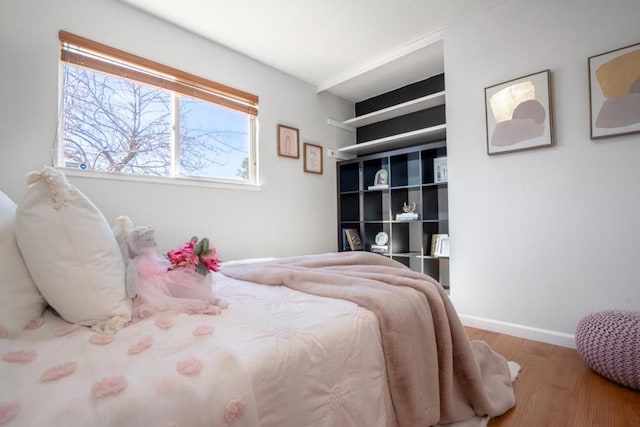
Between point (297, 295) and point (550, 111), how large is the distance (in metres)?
2.20

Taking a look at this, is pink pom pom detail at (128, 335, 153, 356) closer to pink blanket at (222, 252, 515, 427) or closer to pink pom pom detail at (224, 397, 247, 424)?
pink pom pom detail at (224, 397, 247, 424)

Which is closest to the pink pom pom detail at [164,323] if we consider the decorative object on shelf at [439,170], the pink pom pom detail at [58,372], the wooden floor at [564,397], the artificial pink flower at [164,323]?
the artificial pink flower at [164,323]

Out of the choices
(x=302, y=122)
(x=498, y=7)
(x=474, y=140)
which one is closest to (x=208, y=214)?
(x=302, y=122)

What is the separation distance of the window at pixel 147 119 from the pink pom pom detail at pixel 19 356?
1.80 meters

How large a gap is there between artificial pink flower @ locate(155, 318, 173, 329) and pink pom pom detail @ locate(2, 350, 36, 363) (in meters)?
0.26

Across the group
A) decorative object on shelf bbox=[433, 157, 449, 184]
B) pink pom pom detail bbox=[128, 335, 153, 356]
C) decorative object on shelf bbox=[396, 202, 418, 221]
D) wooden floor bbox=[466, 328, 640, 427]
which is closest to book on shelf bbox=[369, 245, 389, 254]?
decorative object on shelf bbox=[396, 202, 418, 221]

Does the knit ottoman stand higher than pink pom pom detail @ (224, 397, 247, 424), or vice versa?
pink pom pom detail @ (224, 397, 247, 424)

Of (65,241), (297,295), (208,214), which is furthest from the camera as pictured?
(208,214)

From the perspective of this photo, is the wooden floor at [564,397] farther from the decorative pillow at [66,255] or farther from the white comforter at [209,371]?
the decorative pillow at [66,255]

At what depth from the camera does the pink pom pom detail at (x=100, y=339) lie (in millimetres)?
730

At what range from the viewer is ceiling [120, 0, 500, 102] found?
88.7 inches

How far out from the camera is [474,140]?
244cm

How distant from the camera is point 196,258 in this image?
3.65 feet

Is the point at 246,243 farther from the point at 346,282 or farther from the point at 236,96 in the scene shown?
the point at 346,282
